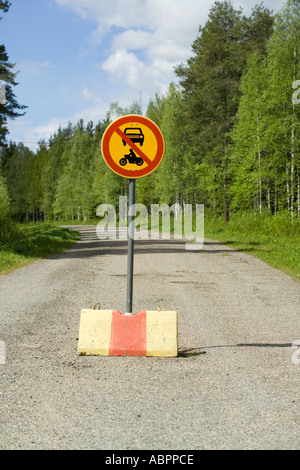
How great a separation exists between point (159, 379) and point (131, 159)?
7.80 feet

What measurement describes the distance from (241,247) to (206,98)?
20381mm

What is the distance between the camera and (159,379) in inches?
190

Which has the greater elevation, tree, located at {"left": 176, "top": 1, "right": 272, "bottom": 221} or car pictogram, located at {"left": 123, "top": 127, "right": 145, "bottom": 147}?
tree, located at {"left": 176, "top": 1, "right": 272, "bottom": 221}

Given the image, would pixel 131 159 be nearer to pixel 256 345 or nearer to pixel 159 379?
pixel 159 379

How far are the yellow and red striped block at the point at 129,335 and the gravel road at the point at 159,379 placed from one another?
0.13 m

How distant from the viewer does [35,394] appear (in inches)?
172

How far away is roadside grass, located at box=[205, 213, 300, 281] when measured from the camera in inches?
593

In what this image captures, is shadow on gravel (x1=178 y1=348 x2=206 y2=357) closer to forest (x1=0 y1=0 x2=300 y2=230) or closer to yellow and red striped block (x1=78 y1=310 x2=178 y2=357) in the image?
yellow and red striped block (x1=78 y1=310 x2=178 y2=357)

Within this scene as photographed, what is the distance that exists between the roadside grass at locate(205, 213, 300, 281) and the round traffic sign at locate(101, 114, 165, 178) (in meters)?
7.23

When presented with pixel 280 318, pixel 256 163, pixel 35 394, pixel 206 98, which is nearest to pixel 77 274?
pixel 280 318

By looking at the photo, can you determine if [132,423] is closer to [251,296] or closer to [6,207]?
[251,296]

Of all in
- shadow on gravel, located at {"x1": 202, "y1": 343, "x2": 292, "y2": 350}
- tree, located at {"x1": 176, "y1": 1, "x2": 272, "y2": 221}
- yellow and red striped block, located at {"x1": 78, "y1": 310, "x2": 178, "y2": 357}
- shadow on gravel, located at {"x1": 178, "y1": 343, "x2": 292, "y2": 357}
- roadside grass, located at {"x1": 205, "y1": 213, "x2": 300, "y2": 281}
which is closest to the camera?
yellow and red striped block, located at {"x1": 78, "y1": 310, "x2": 178, "y2": 357}

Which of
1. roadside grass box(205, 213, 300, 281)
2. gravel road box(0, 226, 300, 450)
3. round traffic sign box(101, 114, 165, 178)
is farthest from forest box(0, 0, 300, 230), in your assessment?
round traffic sign box(101, 114, 165, 178)

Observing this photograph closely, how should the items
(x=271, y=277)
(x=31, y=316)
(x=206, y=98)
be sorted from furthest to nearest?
(x=206, y=98) → (x=271, y=277) → (x=31, y=316)
